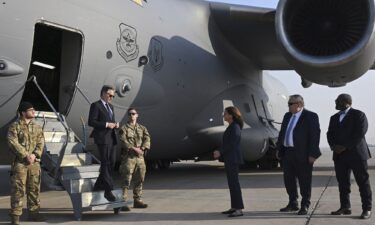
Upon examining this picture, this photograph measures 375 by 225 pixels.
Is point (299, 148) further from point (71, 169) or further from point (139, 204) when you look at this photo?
point (71, 169)

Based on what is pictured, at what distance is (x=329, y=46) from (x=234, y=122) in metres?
4.11

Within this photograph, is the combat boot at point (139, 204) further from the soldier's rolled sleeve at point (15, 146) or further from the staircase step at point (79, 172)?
the soldier's rolled sleeve at point (15, 146)

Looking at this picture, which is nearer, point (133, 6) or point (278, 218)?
point (278, 218)

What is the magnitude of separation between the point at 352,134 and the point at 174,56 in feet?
15.6

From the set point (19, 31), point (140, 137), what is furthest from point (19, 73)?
point (140, 137)

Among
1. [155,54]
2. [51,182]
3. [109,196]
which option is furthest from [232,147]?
[155,54]

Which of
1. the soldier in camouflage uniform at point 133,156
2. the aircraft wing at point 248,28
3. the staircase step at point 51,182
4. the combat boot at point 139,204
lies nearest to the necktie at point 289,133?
the soldier in camouflage uniform at point 133,156

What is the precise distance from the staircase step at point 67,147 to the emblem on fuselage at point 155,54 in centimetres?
296

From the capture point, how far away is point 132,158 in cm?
691

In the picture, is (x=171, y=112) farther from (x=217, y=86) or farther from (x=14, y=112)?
(x=14, y=112)

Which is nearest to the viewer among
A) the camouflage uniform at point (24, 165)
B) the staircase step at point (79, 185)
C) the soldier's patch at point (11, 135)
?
the camouflage uniform at point (24, 165)

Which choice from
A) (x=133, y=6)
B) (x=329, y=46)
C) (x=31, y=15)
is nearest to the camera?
(x=31, y=15)

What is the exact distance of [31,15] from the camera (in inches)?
272

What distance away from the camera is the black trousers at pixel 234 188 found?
245 inches
